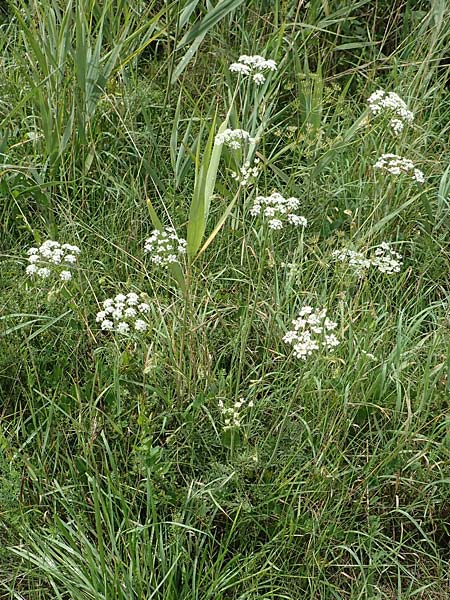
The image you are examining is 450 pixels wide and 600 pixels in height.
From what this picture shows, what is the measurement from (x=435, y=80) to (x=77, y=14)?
1.33m

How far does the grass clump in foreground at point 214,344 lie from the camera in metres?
2.04

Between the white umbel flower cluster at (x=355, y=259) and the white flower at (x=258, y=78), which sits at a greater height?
the white flower at (x=258, y=78)

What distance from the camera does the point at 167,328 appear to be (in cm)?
229

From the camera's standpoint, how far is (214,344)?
7.86ft

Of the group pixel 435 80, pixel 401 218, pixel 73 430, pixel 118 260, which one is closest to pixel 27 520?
pixel 73 430

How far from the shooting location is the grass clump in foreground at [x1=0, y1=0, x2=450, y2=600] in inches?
80.3

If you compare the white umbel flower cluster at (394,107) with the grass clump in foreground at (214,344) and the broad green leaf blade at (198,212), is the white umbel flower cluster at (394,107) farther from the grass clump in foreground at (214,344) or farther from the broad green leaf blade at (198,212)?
the broad green leaf blade at (198,212)

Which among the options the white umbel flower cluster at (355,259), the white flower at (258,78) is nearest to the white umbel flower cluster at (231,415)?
the white umbel flower cluster at (355,259)

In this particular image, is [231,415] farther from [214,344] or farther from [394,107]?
[394,107]

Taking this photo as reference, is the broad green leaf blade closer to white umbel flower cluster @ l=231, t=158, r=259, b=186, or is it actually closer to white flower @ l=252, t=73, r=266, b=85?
white umbel flower cluster @ l=231, t=158, r=259, b=186

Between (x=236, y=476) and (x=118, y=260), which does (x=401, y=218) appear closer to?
(x=118, y=260)

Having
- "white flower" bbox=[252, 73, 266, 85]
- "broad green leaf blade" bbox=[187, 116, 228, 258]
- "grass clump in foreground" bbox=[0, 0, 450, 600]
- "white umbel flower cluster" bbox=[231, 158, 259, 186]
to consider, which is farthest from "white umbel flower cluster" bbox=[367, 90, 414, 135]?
"broad green leaf blade" bbox=[187, 116, 228, 258]

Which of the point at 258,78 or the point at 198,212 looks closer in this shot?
the point at 198,212

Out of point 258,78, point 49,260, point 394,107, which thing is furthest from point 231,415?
point 394,107
